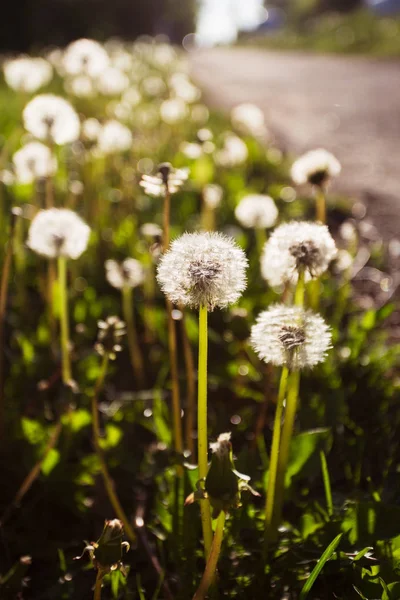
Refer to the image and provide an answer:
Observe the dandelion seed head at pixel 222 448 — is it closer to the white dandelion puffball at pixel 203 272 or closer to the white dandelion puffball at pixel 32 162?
the white dandelion puffball at pixel 203 272

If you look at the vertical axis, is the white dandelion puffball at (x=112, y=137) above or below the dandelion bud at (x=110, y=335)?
above

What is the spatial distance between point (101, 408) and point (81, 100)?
477 cm

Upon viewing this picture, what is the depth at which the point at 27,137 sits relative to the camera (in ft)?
13.0

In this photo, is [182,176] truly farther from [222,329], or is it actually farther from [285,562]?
[222,329]

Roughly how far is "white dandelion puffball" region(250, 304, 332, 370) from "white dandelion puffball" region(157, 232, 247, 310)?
0.11 m

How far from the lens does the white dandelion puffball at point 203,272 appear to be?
3.38 feet

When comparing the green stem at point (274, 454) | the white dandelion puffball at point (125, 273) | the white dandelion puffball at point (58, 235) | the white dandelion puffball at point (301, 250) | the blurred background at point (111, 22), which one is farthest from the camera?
the blurred background at point (111, 22)

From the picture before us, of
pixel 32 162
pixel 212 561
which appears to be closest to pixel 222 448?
pixel 212 561

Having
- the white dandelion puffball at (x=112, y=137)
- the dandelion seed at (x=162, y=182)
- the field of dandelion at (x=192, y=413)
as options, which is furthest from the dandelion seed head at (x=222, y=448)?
the white dandelion puffball at (x=112, y=137)

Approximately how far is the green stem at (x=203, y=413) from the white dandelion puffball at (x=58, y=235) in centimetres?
68

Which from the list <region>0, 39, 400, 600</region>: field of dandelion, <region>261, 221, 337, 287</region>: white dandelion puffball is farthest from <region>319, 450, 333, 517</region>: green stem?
<region>261, 221, 337, 287</region>: white dandelion puffball

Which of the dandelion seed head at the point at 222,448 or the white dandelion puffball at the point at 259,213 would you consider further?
the white dandelion puffball at the point at 259,213

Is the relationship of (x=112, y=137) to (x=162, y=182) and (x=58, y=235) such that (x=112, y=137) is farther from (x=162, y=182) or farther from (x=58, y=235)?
(x=162, y=182)

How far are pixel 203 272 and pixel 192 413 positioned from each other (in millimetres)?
773
